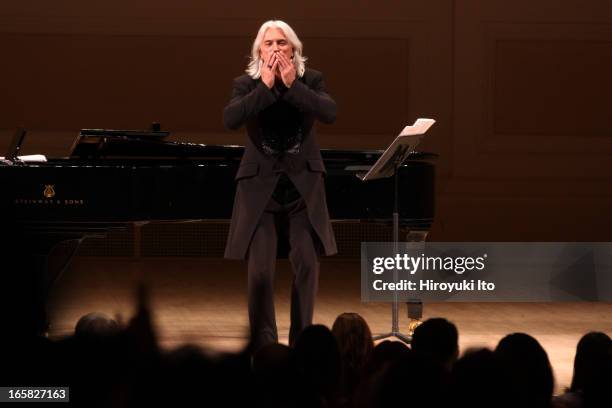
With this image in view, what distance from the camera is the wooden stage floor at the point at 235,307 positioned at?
205 inches

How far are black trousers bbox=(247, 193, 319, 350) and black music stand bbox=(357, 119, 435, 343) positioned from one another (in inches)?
26.5

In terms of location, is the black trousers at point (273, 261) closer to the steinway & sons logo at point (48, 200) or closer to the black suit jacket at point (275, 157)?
the black suit jacket at point (275, 157)

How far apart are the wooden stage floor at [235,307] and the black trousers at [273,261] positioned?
0.61m

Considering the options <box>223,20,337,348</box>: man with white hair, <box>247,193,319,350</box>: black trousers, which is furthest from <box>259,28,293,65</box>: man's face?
<box>247,193,319,350</box>: black trousers

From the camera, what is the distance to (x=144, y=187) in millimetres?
4844

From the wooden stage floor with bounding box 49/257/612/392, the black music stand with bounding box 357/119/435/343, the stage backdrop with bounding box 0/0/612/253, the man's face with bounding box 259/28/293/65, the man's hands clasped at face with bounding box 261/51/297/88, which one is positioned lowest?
the wooden stage floor with bounding box 49/257/612/392

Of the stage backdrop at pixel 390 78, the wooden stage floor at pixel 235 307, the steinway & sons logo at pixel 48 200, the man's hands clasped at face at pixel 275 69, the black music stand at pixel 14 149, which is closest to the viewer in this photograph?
the man's hands clasped at face at pixel 275 69

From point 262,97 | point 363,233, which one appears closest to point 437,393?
point 262,97

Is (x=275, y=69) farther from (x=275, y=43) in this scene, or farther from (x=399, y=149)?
(x=399, y=149)

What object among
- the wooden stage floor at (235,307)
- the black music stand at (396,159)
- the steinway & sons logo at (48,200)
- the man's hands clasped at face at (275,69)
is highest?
the man's hands clasped at face at (275,69)

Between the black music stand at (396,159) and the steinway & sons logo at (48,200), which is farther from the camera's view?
the steinway & sons logo at (48,200)

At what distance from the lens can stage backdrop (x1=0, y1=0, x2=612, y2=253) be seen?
830 cm

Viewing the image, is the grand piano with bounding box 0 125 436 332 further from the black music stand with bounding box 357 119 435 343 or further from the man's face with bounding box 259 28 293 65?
the man's face with bounding box 259 28 293 65

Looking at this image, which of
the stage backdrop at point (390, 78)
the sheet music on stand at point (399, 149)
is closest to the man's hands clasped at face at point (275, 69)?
the sheet music on stand at point (399, 149)
